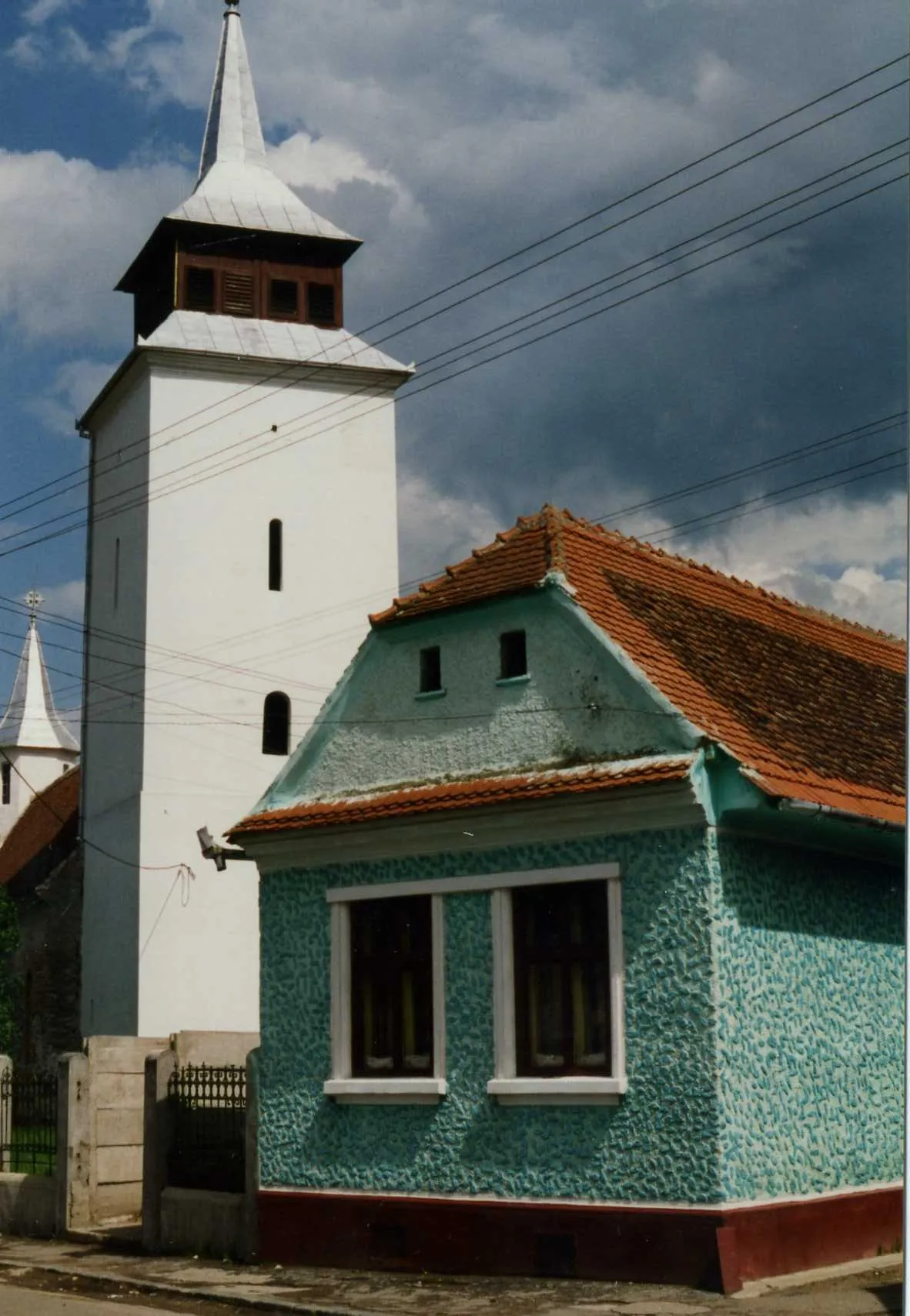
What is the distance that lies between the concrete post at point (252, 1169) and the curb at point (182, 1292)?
1.21m

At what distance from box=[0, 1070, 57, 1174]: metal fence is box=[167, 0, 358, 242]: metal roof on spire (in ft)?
80.4

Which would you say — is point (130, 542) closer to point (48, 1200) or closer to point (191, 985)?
point (191, 985)

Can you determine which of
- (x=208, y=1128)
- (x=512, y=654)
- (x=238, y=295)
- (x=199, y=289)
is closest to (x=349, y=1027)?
(x=208, y=1128)

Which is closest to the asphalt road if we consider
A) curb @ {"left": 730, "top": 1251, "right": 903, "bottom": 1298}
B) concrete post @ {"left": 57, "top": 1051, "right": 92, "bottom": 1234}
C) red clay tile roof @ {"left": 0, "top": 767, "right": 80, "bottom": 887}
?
curb @ {"left": 730, "top": 1251, "right": 903, "bottom": 1298}

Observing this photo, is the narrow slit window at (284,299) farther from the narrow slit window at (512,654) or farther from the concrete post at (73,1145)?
the narrow slit window at (512,654)

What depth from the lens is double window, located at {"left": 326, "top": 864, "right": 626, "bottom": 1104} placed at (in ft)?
52.0

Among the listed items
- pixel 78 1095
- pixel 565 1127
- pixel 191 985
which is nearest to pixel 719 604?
pixel 565 1127

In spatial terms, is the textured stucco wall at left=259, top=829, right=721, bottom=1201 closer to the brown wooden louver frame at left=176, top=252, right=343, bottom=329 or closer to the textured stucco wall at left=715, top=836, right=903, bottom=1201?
the textured stucco wall at left=715, top=836, right=903, bottom=1201

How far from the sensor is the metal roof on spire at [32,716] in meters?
71.6

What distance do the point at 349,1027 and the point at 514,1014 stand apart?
1970mm

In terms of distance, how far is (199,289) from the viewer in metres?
43.2

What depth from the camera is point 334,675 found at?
136 ft

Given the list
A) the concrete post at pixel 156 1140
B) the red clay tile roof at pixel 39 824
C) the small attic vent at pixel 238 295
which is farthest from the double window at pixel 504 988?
the red clay tile roof at pixel 39 824

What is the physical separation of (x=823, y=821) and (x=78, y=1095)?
951cm
